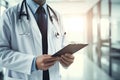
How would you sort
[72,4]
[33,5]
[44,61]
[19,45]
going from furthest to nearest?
[72,4]
[33,5]
[19,45]
[44,61]

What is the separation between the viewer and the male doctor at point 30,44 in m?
1.33

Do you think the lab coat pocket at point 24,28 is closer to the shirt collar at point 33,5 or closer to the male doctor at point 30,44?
the male doctor at point 30,44

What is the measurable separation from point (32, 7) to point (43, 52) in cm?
33

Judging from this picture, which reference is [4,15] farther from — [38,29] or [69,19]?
[69,19]

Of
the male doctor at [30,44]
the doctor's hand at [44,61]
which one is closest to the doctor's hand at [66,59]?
the male doctor at [30,44]

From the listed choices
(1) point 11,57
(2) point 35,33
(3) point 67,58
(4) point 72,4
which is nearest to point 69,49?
(3) point 67,58

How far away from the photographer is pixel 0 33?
4.44ft

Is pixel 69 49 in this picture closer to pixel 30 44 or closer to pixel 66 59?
pixel 66 59

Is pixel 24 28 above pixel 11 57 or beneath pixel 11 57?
above

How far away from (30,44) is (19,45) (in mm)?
71

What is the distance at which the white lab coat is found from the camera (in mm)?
1334

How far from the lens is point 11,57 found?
4.36ft

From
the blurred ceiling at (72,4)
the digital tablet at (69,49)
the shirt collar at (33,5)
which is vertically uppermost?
the blurred ceiling at (72,4)

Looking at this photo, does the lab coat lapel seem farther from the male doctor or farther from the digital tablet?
the digital tablet
